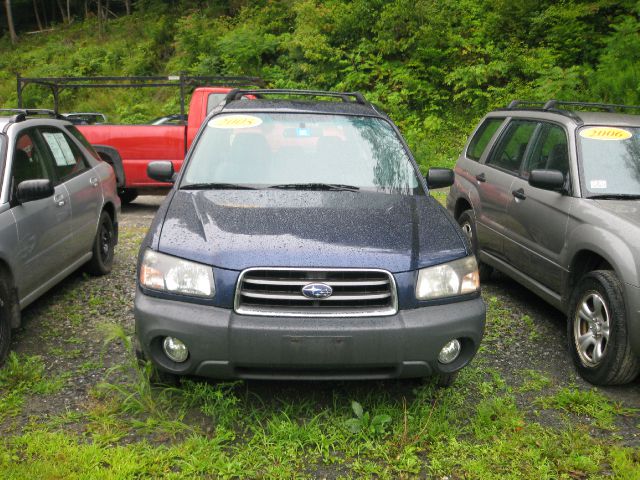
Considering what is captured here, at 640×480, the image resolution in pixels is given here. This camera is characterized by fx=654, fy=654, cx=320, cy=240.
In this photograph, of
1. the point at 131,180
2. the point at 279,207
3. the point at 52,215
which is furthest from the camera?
the point at 131,180

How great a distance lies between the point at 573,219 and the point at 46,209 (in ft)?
12.9

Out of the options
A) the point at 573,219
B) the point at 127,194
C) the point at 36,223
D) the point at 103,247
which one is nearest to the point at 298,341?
the point at 573,219

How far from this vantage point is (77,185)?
5828 millimetres

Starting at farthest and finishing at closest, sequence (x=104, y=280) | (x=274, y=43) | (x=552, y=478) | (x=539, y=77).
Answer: (x=274, y=43) → (x=539, y=77) → (x=104, y=280) → (x=552, y=478)

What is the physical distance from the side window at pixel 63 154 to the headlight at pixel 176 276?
258cm

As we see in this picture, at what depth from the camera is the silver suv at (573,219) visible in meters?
4.00

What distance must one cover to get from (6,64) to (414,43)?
24.1 m

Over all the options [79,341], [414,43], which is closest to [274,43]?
[414,43]

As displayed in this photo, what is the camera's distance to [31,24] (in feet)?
143

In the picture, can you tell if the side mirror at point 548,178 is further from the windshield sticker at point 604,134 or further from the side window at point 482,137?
the side window at point 482,137

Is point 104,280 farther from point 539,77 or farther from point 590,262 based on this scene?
point 539,77

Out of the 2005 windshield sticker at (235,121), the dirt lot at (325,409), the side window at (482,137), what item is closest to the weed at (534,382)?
the dirt lot at (325,409)

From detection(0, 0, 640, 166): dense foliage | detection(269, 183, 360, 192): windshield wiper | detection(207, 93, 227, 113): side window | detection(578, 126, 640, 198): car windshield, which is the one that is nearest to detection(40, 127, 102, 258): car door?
detection(269, 183, 360, 192): windshield wiper

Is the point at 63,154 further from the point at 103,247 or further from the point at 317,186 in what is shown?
the point at 317,186
